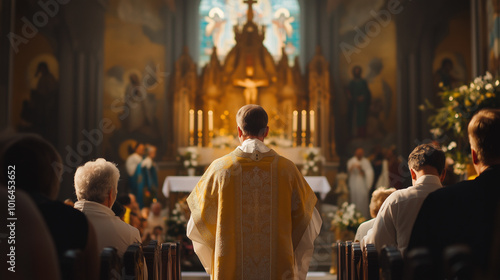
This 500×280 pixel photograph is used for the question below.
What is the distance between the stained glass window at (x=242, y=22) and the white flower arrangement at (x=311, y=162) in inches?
108

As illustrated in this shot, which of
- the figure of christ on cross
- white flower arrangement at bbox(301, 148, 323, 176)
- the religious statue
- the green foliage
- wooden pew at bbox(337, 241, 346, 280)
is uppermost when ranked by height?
the religious statue

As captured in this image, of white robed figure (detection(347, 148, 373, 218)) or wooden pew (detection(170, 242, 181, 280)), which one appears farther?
white robed figure (detection(347, 148, 373, 218))

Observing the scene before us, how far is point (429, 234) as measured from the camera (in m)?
2.52

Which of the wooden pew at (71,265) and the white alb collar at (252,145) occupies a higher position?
the white alb collar at (252,145)

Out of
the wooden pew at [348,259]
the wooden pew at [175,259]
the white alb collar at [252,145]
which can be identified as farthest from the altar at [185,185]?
the white alb collar at [252,145]

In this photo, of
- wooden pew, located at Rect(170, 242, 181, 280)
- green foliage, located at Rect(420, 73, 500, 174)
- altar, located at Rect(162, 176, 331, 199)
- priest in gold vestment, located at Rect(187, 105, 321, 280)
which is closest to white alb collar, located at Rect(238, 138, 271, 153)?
priest in gold vestment, located at Rect(187, 105, 321, 280)

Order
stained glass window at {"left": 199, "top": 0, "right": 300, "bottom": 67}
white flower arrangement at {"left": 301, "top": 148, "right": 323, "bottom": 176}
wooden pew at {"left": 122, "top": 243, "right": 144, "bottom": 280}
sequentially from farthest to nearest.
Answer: stained glass window at {"left": 199, "top": 0, "right": 300, "bottom": 67} < white flower arrangement at {"left": 301, "top": 148, "right": 323, "bottom": 176} < wooden pew at {"left": 122, "top": 243, "right": 144, "bottom": 280}

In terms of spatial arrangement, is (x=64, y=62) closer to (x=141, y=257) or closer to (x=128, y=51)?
(x=128, y=51)

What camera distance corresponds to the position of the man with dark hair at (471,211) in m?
2.47

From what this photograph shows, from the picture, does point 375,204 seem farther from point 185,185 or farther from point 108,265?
point 185,185

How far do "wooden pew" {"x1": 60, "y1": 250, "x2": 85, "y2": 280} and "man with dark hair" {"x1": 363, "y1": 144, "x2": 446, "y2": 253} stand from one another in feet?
6.34

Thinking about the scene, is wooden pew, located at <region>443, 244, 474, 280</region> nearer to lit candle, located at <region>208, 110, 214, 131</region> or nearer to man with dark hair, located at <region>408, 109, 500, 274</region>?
man with dark hair, located at <region>408, 109, 500, 274</region>

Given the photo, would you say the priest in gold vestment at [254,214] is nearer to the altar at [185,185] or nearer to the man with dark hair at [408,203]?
the man with dark hair at [408,203]

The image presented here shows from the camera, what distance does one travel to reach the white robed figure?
12023mm
